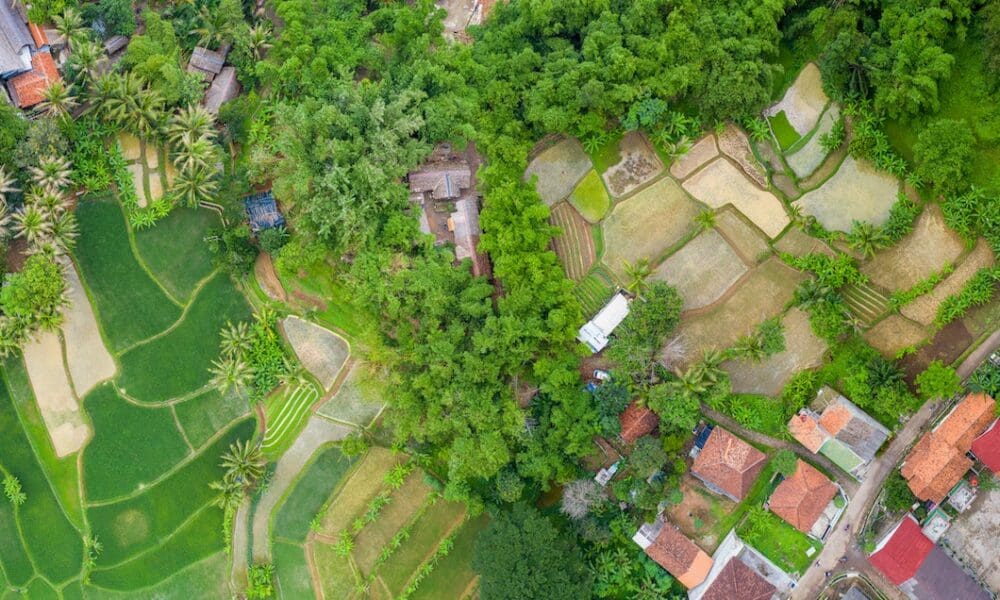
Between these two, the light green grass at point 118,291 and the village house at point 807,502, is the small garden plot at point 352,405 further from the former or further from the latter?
the village house at point 807,502

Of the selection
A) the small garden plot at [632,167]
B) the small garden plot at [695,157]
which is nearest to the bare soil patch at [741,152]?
the small garden plot at [695,157]

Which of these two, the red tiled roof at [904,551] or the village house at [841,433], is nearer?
the red tiled roof at [904,551]

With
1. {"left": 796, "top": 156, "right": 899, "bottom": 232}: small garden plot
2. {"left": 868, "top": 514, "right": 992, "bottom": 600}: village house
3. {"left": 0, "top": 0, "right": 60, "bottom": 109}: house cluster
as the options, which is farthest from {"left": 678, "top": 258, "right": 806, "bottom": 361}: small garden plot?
{"left": 0, "top": 0, "right": 60, "bottom": 109}: house cluster

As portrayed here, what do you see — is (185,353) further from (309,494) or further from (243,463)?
(309,494)

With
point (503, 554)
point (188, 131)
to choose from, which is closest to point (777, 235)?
point (503, 554)

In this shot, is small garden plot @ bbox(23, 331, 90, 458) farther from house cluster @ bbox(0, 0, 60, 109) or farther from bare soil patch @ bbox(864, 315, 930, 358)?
bare soil patch @ bbox(864, 315, 930, 358)
